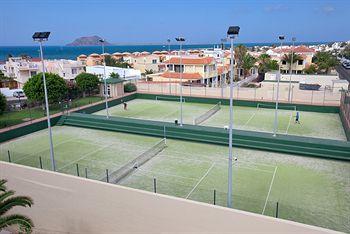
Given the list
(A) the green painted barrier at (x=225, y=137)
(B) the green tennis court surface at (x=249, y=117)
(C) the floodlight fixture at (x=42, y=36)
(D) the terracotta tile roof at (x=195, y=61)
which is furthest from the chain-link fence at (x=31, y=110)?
(D) the terracotta tile roof at (x=195, y=61)

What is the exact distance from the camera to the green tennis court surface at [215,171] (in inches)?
597

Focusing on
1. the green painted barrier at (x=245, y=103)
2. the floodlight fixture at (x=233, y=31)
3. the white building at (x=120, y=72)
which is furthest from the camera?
the white building at (x=120, y=72)

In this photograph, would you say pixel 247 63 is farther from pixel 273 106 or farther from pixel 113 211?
pixel 113 211

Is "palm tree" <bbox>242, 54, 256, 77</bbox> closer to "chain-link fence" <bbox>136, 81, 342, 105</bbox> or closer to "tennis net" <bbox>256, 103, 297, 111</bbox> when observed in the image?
"chain-link fence" <bbox>136, 81, 342, 105</bbox>

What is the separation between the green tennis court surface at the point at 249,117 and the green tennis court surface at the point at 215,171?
6.82 m

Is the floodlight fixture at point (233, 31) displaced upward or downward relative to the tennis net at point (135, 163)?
upward

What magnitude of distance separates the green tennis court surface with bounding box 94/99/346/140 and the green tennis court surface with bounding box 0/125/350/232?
682 cm

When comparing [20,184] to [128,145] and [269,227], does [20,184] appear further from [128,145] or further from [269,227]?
[269,227]

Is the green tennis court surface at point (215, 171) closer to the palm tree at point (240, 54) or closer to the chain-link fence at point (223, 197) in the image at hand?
the chain-link fence at point (223, 197)

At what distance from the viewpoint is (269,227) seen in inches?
442

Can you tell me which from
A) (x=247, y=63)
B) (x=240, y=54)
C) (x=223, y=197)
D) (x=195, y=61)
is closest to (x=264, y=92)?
(x=195, y=61)

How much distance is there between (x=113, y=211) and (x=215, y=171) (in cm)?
740

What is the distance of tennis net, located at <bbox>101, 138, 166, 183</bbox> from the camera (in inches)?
723

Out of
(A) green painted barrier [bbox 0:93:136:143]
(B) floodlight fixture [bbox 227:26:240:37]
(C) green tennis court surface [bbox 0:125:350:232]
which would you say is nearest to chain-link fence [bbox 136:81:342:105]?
(A) green painted barrier [bbox 0:93:136:143]
